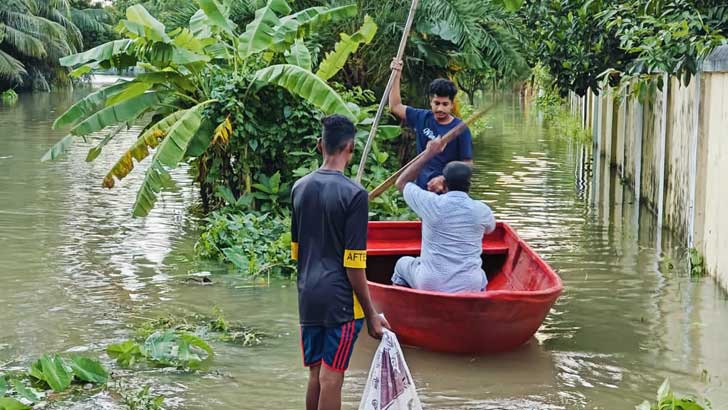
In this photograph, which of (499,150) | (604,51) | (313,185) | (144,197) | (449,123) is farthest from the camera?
(499,150)

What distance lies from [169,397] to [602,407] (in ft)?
9.12

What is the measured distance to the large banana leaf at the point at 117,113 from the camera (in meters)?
12.1

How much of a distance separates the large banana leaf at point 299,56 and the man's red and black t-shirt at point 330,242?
293 inches

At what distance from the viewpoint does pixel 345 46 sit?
12492 millimetres

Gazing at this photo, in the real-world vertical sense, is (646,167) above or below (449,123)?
below

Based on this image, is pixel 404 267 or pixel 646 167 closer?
→ pixel 404 267

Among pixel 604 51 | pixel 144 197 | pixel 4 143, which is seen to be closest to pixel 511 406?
pixel 144 197

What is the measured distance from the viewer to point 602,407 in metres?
6.71

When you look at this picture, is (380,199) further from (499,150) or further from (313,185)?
(499,150)

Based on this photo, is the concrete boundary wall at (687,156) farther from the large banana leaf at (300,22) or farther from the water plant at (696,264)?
the large banana leaf at (300,22)

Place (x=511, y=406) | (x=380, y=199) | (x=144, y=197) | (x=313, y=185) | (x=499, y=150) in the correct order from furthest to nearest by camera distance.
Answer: (x=499, y=150) < (x=380, y=199) < (x=144, y=197) < (x=511, y=406) < (x=313, y=185)

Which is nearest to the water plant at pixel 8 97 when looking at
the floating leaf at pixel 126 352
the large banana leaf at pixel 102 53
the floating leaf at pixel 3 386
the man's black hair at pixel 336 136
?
the large banana leaf at pixel 102 53

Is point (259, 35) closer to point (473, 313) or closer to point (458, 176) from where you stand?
point (458, 176)

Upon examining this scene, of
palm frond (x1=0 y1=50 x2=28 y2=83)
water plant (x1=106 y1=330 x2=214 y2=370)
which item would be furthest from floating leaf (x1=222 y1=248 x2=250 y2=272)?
palm frond (x1=0 y1=50 x2=28 y2=83)
